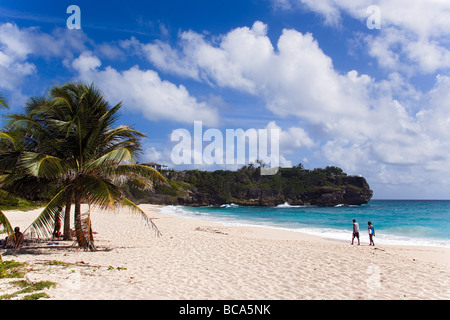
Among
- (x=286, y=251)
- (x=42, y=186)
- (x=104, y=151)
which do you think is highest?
(x=104, y=151)

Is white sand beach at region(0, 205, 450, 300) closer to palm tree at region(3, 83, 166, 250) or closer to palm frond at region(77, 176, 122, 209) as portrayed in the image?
palm tree at region(3, 83, 166, 250)

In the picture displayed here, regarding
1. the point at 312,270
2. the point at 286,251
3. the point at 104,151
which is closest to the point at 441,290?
the point at 312,270

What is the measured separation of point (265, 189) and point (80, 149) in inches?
4115

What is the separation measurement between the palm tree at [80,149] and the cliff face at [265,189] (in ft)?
296

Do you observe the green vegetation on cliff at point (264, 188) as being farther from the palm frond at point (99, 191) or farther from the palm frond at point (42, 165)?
the palm frond at point (42, 165)

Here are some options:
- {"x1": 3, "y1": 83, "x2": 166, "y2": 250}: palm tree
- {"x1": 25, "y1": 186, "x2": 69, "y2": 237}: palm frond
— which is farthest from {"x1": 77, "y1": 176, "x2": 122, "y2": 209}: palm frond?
{"x1": 25, "y1": 186, "x2": 69, "y2": 237}: palm frond

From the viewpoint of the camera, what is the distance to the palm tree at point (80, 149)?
9.23 metres

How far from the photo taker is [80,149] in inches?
380

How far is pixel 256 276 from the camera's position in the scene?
283 inches

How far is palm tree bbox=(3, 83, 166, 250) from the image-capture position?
923cm

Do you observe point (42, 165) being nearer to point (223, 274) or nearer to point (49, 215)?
point (49, 215)
